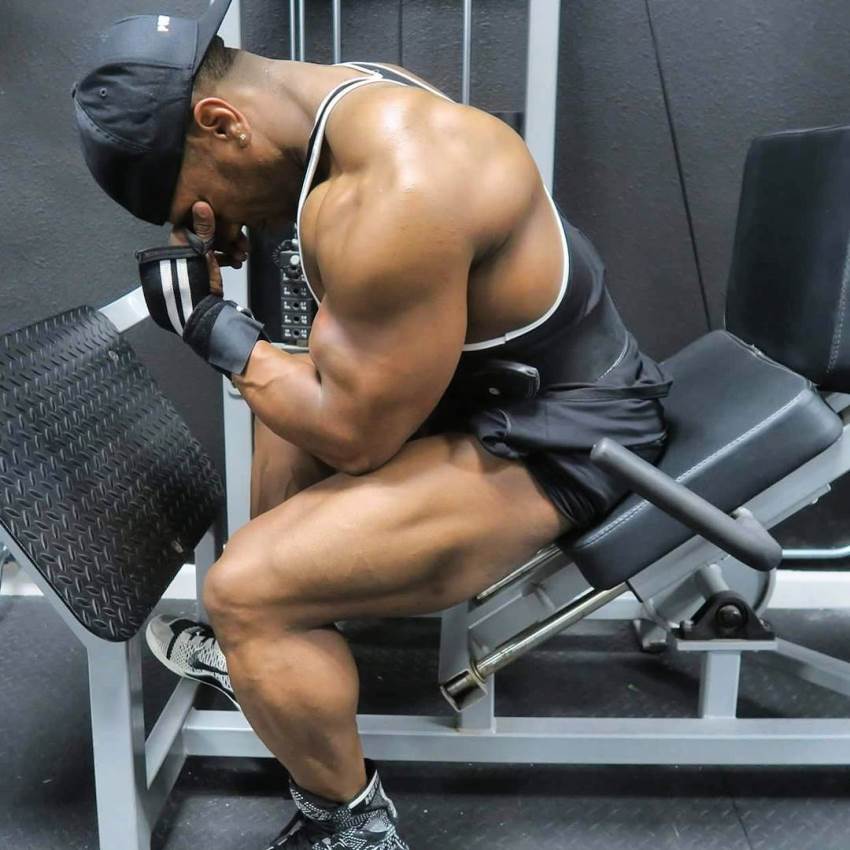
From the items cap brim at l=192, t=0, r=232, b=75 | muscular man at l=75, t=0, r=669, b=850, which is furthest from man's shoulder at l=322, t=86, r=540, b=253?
cap brim at l=192, t=0, r=232, b=75

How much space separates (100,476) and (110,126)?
515 millimetres

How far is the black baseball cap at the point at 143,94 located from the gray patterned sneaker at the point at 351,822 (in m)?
0.90

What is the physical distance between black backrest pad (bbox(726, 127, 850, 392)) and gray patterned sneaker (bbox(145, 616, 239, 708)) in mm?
1093

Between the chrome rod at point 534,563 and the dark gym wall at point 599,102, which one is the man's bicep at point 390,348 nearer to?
the chrome rod at point 534,563

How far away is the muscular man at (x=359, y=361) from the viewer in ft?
3.33

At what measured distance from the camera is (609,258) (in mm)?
1969

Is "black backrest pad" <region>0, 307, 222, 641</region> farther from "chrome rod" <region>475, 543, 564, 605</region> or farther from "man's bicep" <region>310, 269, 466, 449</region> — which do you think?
"chrome rod" <region>475, 543, 564, 605</region>

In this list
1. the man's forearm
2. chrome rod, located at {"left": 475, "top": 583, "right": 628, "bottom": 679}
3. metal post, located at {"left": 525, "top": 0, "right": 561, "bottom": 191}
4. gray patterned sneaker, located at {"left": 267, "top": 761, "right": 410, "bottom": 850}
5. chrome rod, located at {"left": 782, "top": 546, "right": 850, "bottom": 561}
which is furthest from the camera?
chrome rod, located at {"left": 782, "top": 546, "right": 850, "bottom": 561}

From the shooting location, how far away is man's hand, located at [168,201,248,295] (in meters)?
1.20

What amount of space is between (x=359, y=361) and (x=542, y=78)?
2.57ft

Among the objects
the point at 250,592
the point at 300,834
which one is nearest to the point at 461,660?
the point at 300,834

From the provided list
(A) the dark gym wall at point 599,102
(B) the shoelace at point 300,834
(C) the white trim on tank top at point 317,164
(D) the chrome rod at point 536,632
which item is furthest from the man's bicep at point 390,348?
(A) the dark gym wall at point 599,102

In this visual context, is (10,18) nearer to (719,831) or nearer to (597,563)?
(597,563)

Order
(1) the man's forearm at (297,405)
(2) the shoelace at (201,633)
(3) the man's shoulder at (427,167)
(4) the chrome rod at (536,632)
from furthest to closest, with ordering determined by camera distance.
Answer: (2) the shoelace at (201,633) < (4) the chrome rod at (536,632) < (1) the man's forearm at (297,405) < (3) the man's shoulder at (427,167)
